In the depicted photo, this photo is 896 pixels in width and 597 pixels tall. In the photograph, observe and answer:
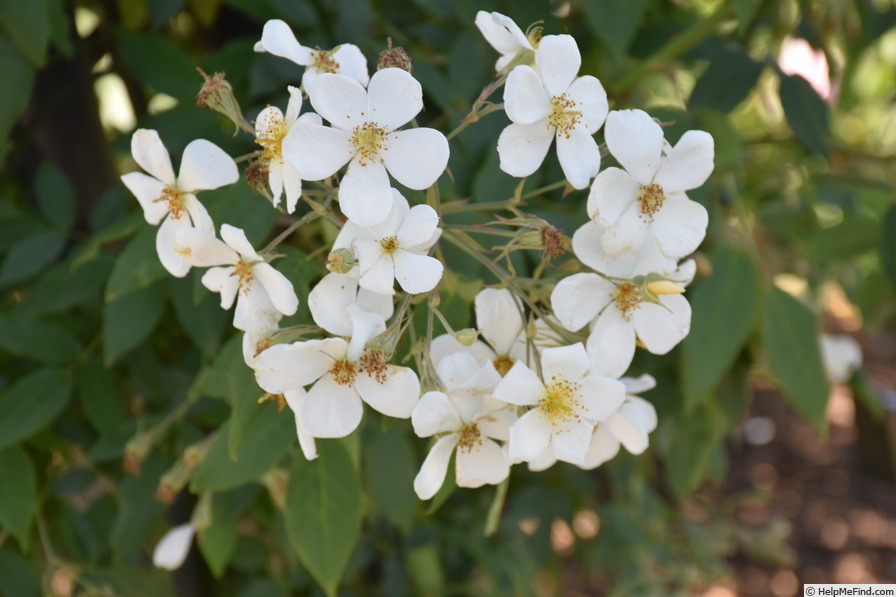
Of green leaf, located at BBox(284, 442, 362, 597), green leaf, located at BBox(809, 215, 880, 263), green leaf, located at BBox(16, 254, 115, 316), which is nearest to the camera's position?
green leaf, located at BBox(284, 442, 362, 597)

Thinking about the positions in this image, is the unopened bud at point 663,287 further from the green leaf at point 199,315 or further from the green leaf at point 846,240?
the green leaf at point 846,240

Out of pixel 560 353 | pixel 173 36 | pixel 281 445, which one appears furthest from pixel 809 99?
pixel 173 36

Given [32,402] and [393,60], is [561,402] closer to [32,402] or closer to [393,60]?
[393,60]

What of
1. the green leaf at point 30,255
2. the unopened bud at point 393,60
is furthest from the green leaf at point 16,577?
the unopened bud at point 393,60

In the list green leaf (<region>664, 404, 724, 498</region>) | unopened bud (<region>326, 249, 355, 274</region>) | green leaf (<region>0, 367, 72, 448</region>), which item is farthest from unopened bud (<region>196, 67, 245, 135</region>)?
green leaf (<region>664, 404, 724, 498</region>)

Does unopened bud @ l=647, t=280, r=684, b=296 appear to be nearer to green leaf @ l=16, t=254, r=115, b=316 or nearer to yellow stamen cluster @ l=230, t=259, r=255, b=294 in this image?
yellow stamen cluster @ l=230, t=259, r=255, b=294

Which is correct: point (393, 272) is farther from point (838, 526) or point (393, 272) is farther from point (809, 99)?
point (838, 526)

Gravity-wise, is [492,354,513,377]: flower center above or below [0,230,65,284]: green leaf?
above
